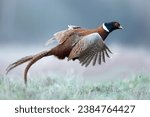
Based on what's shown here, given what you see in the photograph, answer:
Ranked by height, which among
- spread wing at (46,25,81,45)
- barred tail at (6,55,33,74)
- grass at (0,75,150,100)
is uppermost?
spread wing at (46,25,81,45)

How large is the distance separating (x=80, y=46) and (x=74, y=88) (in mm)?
212

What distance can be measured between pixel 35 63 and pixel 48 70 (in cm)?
8

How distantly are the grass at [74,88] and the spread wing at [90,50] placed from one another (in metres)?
0.12

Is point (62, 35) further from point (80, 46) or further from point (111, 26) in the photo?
point (111, 26)

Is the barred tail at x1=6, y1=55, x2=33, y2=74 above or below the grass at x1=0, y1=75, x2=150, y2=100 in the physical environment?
above

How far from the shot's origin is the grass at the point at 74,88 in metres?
2.93

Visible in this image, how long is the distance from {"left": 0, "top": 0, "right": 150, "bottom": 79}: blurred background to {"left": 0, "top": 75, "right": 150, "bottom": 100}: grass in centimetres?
4

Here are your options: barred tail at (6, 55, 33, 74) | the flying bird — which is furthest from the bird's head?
barred tail at (6, 55, 33, 74)

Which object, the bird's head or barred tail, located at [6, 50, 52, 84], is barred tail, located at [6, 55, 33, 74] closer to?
barred tail, located at [6, 50, 52, 84]

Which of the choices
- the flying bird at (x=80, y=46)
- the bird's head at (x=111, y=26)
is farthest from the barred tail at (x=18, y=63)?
the bird's head at (x=111, y=26)

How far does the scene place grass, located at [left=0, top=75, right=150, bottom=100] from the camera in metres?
2.93

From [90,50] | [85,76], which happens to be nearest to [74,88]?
[85,76]

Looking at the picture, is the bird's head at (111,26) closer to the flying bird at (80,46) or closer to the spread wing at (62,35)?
the flying bird at (80,46)

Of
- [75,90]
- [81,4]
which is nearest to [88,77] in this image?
[75,90]
